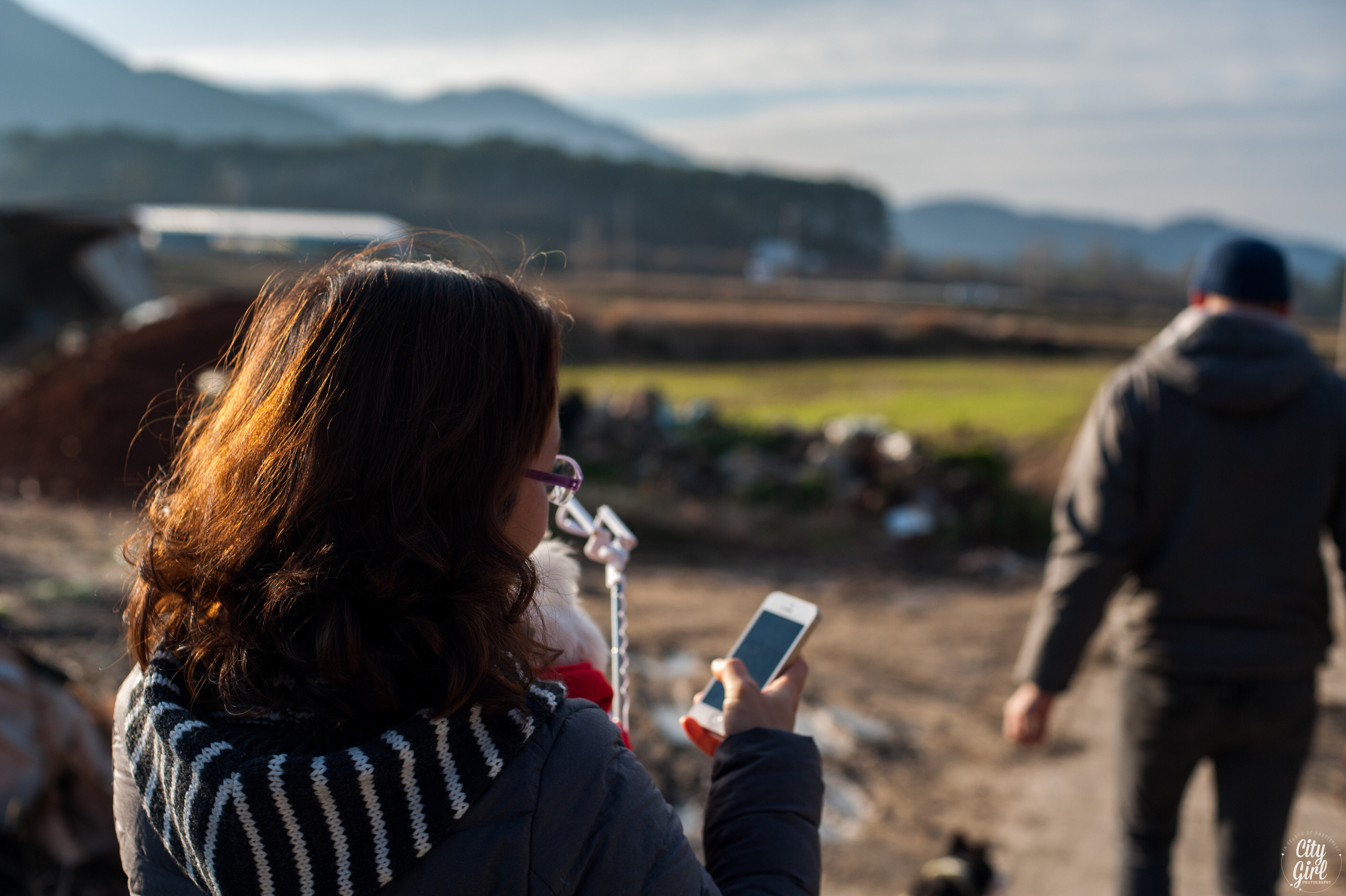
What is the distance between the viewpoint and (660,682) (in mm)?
5559

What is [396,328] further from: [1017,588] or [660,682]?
[1017,588]

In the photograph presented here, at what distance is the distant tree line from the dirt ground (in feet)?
246

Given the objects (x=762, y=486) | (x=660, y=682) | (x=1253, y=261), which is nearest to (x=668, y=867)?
(x=1253, y=261)

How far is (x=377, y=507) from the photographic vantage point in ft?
3.35

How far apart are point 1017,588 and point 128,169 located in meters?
99.7

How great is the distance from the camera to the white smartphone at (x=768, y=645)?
1.39 meters

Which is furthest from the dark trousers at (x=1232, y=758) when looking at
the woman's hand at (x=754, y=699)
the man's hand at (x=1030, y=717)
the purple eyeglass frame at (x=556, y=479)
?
the purple eyeglass frame at (x=556, y=479)

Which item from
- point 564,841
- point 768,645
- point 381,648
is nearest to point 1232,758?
point 768,645

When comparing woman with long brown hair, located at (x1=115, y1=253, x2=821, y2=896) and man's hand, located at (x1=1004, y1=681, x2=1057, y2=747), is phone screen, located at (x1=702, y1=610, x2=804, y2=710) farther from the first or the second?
man's hand, located at (x1=1004, y1=681, x2=1057, y2=747)

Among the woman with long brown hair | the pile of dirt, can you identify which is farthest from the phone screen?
the pile of dirt

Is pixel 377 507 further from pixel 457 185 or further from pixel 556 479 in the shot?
pixel 457 185

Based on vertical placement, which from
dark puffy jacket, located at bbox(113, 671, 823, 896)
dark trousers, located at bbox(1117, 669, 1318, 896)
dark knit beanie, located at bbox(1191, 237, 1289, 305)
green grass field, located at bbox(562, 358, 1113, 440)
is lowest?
green grass field, located at bbox(562, 358, 1113, 440)

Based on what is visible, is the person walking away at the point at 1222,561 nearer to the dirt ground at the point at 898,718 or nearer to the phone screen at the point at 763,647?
the dirt ground at the point at 898,718

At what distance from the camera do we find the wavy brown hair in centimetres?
100
